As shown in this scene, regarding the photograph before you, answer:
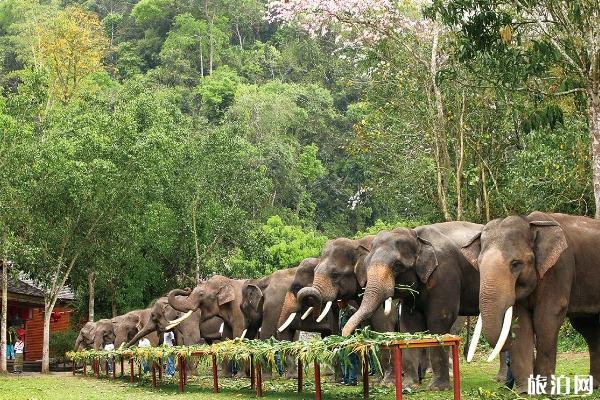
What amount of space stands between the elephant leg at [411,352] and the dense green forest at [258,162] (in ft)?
12.2

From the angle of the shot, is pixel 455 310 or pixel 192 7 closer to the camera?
→ pixel 455 310

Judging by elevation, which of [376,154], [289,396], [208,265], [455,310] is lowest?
[289,396]

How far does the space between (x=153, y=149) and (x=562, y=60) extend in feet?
58.0

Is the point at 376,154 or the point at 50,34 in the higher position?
the point at 50,34

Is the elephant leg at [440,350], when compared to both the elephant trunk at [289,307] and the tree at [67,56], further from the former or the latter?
the tree at [67,56]

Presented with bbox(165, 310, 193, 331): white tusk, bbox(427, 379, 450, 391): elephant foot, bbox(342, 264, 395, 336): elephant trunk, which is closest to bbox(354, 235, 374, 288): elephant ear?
bbox(342, 264, 395, 336): elephant trunk

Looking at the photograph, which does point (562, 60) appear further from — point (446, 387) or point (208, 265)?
point (208, 265)

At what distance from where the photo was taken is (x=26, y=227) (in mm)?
30484

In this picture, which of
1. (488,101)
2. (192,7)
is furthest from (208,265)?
(192,7)

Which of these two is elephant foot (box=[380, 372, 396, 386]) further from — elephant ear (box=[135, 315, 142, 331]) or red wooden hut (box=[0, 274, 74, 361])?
red wooden hut (box=[0, 274, 74, 361])

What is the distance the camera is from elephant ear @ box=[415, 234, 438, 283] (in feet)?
47.2

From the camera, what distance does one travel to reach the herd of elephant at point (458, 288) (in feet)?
38.8

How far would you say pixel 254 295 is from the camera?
68.0ft

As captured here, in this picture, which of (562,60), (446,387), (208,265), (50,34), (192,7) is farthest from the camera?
(192,7)
